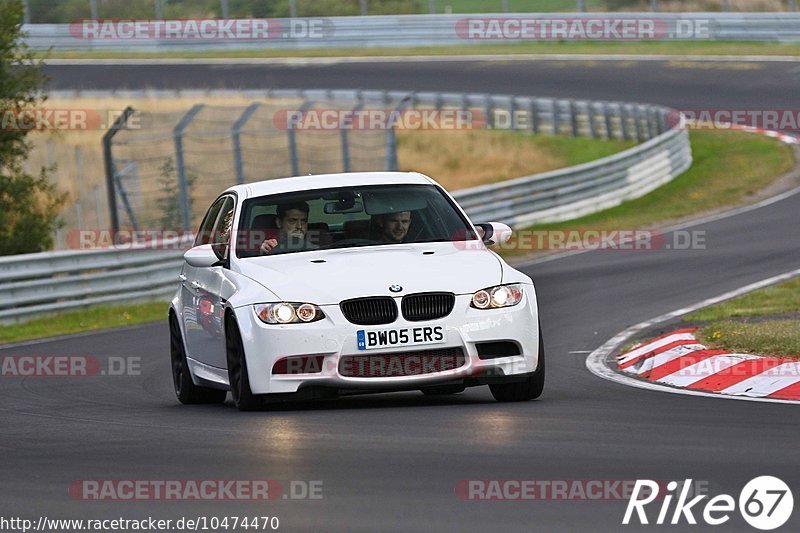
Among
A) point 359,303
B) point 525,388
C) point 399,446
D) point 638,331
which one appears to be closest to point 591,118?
point 638,331

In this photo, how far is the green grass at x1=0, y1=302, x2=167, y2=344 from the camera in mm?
18812

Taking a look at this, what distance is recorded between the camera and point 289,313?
932 centimetres

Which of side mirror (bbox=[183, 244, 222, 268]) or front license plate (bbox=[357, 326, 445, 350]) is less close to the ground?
side mirror (bbox=[183, 244, 222, 268])

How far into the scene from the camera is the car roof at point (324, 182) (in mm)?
10633

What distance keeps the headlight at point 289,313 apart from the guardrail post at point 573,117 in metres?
28.9

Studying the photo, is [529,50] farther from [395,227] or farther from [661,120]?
[395,227]

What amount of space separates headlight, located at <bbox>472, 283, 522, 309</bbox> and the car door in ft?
5.66

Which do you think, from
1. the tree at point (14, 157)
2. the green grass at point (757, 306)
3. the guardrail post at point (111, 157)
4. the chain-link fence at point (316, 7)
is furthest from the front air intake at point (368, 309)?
the chain-link fence at point (316, 7)

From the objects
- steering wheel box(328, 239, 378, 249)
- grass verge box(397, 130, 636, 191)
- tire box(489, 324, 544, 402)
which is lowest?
grass verge box(397, 130, 636, 191)

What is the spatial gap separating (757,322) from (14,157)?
13.7 metres

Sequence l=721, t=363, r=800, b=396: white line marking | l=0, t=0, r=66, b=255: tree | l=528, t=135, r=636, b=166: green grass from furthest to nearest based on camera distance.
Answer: l=528, t=135, r=636, b=166: green grass
l=0, t=0, r=66, b=255: tree
l=721, t=363, r=800, b=396: white line marking

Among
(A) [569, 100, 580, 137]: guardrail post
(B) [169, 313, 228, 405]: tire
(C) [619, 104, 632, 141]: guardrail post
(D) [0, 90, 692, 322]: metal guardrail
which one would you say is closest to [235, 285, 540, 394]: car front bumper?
(B) [169, 313, 228, 405]: tire

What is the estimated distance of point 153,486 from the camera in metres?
7.00

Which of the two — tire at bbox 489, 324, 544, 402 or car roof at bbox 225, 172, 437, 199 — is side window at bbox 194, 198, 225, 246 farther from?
tire at bbox 489, 324, 544, 402
